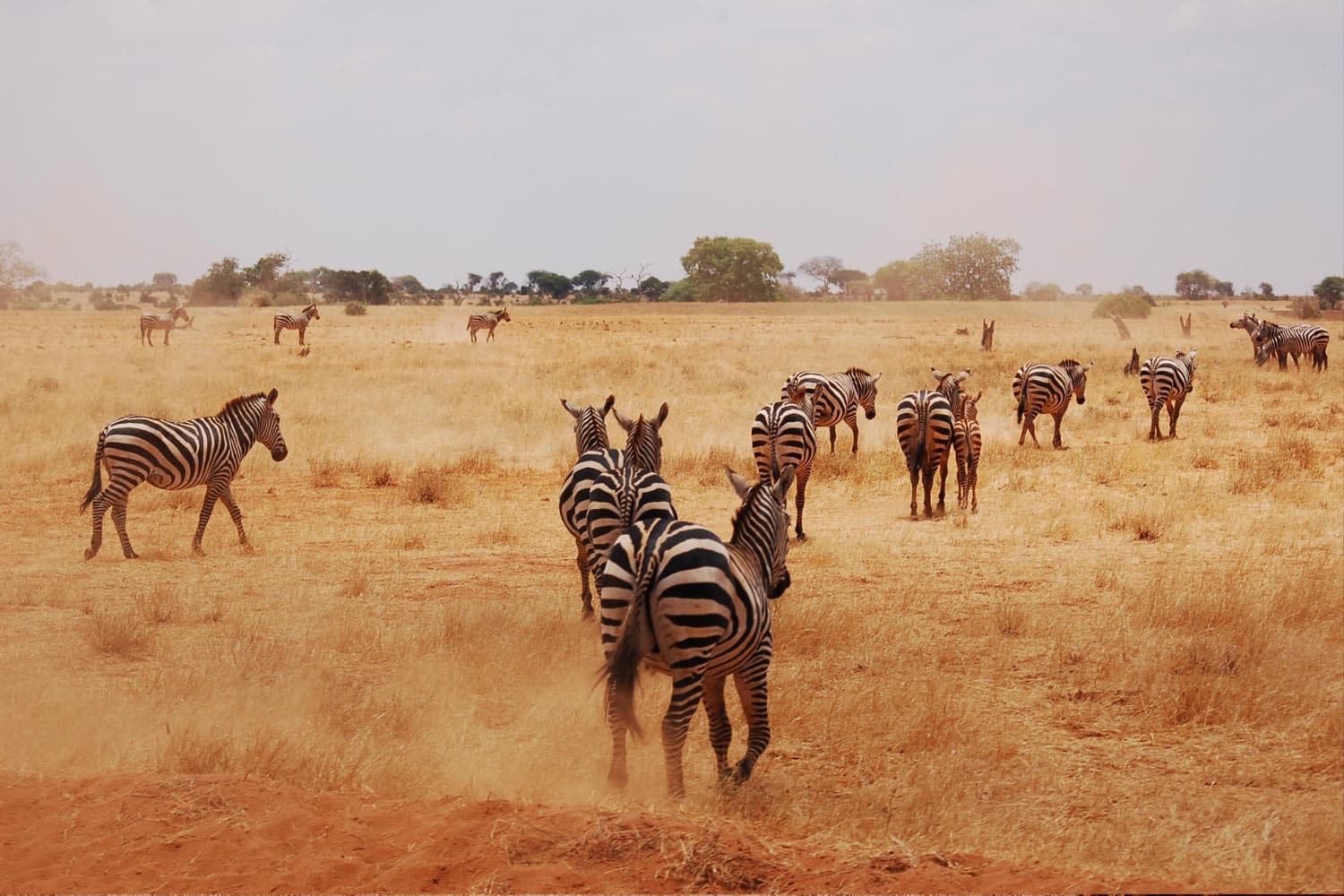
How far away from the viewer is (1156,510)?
13.6 metres

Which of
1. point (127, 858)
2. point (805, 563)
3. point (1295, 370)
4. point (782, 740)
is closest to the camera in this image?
point (127, 858)

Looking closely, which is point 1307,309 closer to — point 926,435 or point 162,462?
point 926,435

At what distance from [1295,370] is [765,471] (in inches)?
879

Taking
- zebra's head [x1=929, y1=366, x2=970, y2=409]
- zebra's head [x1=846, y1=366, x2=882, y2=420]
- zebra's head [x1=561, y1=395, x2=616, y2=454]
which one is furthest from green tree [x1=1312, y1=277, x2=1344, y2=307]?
zebra's head [x1=561, y1=395, x2=616, y2=454]

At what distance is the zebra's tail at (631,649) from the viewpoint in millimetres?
5527

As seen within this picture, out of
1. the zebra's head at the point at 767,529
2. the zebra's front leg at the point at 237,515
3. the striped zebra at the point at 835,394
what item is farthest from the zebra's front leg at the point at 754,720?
the striped zebra at the point at 835,394

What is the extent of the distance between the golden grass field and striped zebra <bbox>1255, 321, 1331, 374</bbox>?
1062 centimetres

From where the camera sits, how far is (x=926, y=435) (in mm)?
14008

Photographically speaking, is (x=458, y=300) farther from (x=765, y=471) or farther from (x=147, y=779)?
(x=147, y=779)

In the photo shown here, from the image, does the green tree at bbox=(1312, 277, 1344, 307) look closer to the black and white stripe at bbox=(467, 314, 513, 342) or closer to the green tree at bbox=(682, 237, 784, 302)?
the green tree at bbox=(682, 237, 784, 302)

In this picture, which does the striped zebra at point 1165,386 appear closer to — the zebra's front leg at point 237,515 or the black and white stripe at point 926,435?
the black and white stripe at point 926,435

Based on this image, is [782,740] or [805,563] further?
[805,563]

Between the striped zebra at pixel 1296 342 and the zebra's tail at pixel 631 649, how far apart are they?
98.0 feet

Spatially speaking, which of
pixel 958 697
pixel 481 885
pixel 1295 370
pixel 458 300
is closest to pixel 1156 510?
pixel 958 697
